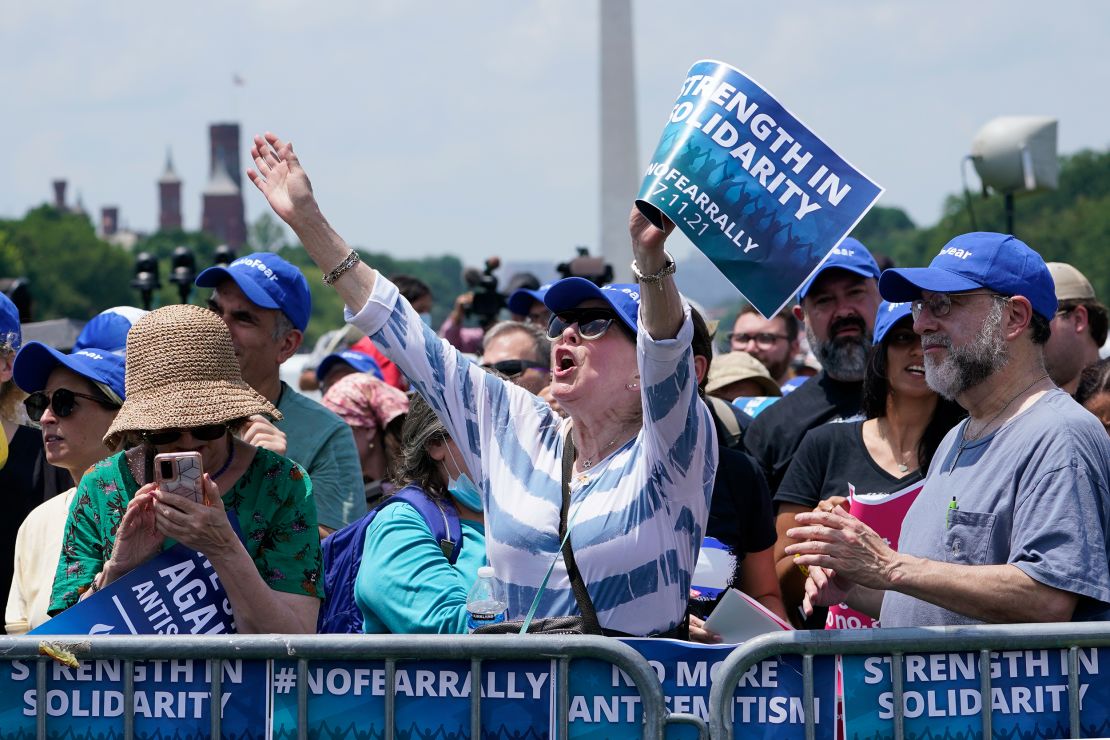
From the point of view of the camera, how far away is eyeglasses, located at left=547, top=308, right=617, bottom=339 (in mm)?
3445

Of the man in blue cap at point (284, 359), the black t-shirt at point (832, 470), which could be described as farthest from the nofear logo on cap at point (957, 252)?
the man in blue cap at point (284, 359)

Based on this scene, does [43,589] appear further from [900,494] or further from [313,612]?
[900,494]

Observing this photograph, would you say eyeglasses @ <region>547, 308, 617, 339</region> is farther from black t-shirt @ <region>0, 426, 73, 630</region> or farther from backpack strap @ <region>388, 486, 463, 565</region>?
black t-shirt @ <region>0, 426, 73, 630</region>

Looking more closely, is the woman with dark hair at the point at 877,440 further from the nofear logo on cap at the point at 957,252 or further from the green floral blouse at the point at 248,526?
the green floral blouse at the point at 248,526

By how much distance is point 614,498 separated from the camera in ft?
10.9

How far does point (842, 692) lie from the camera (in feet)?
10.2

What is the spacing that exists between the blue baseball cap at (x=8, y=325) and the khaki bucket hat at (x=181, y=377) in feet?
4.97

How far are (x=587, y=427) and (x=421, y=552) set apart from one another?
0.74m

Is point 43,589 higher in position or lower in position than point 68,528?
lower

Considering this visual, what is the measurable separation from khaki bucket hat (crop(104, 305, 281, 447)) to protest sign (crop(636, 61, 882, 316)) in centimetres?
112

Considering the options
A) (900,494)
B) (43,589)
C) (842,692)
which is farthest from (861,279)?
(43,589)

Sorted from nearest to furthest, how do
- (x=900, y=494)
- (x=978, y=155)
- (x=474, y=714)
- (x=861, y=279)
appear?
(x=474, y=714), (x=900, y=494), (x=861, y=279), (x=978, y=155)

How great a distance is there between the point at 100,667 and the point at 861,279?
3219mm

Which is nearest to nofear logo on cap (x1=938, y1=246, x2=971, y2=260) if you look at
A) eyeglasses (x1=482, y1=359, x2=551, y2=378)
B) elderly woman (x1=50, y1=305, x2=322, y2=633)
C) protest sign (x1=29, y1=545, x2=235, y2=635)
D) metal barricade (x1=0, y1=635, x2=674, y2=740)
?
metal barricade (x1=0, y1=635, x2=674, y2=740)
